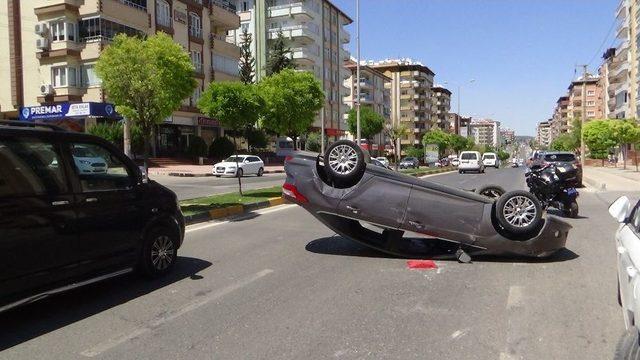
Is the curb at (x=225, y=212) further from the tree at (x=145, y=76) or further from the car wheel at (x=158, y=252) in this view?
the car wheel at (x=158, y=252)

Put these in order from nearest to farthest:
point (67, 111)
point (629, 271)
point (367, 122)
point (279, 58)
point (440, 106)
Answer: point (629, 271), point (67, 111), point (279, 58), point (367, 122), point (440, 106)

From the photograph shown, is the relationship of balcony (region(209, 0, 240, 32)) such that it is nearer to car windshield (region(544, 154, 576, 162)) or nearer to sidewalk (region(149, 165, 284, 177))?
sidewalk (region(149, 165, 284, 177))

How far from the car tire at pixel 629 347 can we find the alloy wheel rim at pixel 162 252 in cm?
509

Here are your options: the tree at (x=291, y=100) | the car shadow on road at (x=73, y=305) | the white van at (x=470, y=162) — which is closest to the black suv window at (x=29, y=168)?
the car shadow on road at (x=73, y=305)

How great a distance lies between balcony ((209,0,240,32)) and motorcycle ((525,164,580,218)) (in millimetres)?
47363

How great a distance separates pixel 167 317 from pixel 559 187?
31.6ft

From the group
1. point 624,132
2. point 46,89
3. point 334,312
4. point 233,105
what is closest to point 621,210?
point 334,312

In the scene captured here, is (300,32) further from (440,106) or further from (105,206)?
(440,106)

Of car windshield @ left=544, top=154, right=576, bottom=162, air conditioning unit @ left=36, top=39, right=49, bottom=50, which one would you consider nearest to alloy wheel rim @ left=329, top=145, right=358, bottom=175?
car windshield @ left=544, top=154, right=576, bottom=162

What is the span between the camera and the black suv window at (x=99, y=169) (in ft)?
18.5

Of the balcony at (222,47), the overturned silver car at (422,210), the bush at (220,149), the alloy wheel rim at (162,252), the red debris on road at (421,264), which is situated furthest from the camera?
the balcony at (222,47)

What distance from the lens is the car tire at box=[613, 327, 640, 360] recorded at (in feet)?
9.32

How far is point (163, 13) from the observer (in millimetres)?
46469

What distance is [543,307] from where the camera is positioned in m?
5.39
